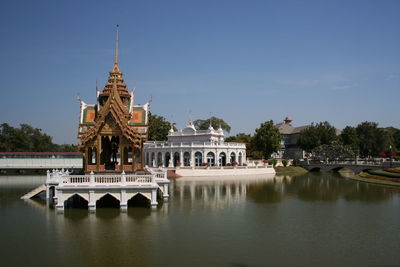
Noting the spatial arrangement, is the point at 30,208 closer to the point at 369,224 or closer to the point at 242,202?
the point at 242,202

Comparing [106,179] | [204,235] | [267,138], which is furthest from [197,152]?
[204,235]

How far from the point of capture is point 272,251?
44.3 ft

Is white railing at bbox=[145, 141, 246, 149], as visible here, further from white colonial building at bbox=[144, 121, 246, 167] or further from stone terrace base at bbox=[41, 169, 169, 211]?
stone terrace base at bbox=[41, 169, 169, 211]

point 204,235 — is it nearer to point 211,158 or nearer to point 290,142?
point 211,158

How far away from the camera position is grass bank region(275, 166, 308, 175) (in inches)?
2403

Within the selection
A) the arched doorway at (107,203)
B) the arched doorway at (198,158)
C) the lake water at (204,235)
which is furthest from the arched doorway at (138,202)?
the arched doorway at (198,158)

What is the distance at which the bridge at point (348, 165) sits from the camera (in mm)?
50219

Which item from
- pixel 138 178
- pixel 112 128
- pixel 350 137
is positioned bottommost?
pixel 138 178

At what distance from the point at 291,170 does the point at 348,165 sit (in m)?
9.88

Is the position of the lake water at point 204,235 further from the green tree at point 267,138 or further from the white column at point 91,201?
the green tree at point 267,138

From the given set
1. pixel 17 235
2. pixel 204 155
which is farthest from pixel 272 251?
pixel 204 155

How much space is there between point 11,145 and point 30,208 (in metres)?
53.2

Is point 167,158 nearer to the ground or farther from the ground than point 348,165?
farther from the ground

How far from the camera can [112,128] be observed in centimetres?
2405
